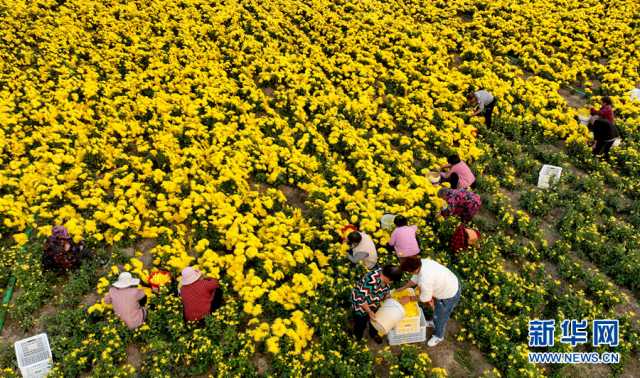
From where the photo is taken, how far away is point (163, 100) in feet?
40.4

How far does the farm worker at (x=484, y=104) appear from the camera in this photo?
12742 millimetres

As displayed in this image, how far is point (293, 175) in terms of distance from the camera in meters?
10.8

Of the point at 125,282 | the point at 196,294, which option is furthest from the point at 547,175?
the point at 125,282

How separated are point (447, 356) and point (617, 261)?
423 cm

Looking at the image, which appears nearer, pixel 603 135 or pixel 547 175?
pixel 547 175

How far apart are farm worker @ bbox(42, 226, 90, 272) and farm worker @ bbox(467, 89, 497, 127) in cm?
1031

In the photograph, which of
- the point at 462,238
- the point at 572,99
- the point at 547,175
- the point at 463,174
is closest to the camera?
the point at 462,238

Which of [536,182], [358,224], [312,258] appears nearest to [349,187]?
[358,224]

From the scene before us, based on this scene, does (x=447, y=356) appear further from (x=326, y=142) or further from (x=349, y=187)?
(x=326, y=142)

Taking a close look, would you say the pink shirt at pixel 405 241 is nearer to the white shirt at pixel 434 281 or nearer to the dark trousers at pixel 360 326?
the white shirt at pixel 434 281

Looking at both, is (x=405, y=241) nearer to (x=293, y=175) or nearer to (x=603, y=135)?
(x=293, y=175)

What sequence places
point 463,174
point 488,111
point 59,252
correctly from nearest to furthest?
point 59,252
point 463,174
point 488,111

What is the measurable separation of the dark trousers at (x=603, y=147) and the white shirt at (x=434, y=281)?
282 inches

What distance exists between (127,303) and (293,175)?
186 inches
